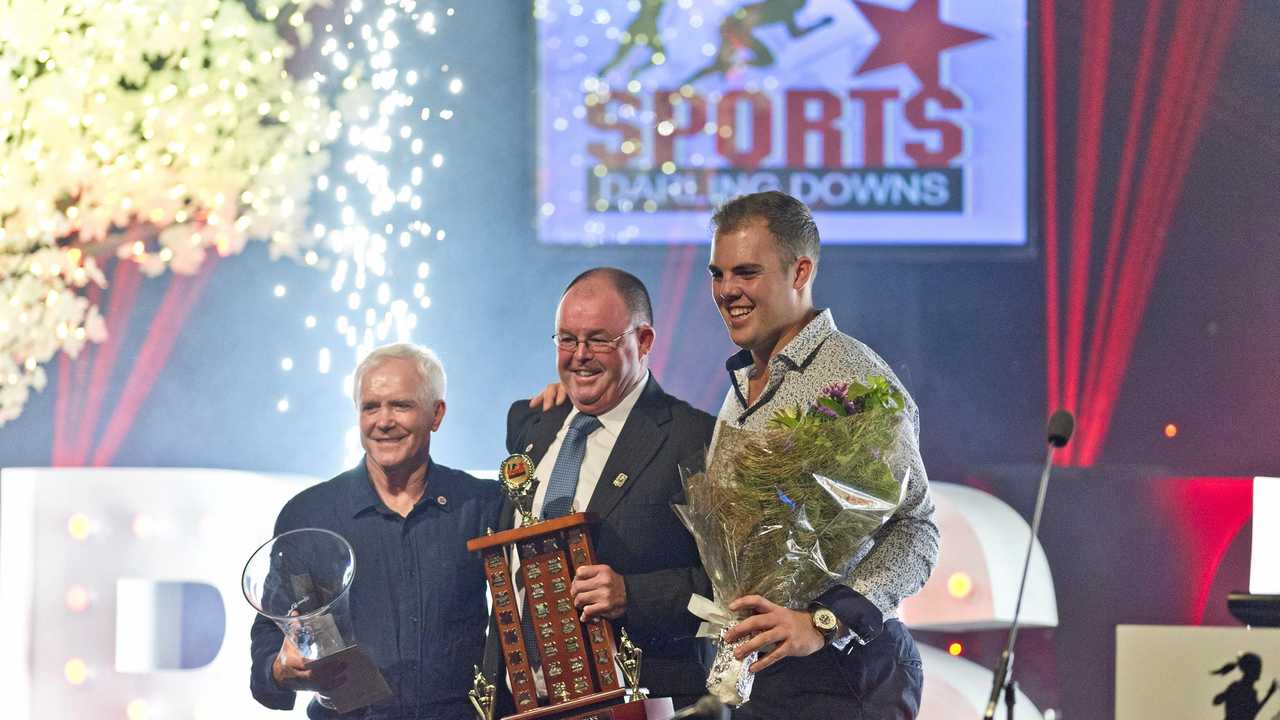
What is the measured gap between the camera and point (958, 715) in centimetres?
Result: 434

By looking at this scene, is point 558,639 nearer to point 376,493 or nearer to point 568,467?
point 568,467

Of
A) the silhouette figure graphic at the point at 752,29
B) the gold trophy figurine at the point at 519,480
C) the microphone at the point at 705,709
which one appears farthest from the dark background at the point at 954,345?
the microphone at the point at 705,709

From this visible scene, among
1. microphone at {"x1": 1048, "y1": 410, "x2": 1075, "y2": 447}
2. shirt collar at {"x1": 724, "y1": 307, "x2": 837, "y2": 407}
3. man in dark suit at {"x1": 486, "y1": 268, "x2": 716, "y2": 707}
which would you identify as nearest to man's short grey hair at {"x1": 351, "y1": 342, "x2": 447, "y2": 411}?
man in dark suit at {"x1": 486, "y1": 268, "x2": 716, "y2": 707}

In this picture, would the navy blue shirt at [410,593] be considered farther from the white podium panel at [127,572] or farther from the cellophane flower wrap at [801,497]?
the white podium panel at [127,572]

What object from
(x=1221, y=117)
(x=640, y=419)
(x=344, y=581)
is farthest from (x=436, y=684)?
(x=1221, y=117)

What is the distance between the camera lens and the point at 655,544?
269cm

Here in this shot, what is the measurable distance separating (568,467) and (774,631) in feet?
2.45

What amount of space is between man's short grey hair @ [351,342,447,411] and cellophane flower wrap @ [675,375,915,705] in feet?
2.99

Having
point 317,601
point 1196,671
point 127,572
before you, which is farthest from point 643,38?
point 1196,671

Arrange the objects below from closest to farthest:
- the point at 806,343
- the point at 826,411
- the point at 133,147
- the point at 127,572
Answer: the point at 826,411, the point at 806,343, the point at 127,572, the point at 133,147

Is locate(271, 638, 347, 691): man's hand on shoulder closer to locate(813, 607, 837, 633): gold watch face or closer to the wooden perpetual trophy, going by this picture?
the wooden perpetual trophy

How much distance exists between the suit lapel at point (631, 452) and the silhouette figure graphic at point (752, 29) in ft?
7.72

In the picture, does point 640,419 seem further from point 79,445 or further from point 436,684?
point 79,445

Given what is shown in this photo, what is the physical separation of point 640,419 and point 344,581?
658 mm
